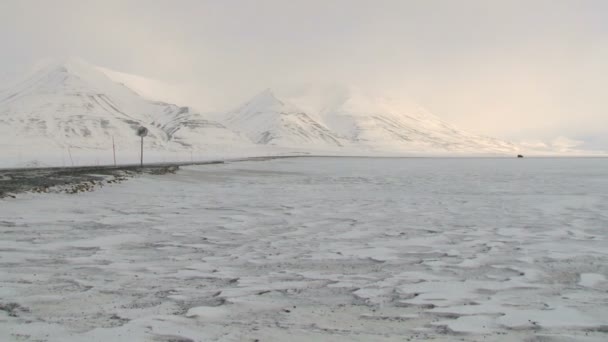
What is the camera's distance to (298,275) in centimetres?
796

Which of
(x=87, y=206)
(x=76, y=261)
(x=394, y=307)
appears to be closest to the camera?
(x=394, y=307)

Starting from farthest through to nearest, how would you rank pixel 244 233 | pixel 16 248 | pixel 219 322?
pixel 244 233, pixel 16 248, pixel 219 322

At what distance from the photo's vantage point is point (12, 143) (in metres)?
154

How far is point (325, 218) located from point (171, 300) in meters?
8.53

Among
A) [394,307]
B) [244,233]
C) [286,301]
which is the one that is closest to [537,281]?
[394,307]

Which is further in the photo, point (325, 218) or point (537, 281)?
point (325, 218)

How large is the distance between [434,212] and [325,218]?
12.0 feet

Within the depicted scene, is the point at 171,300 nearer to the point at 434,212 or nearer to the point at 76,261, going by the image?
the point at 76,261

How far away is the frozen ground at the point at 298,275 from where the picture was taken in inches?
220

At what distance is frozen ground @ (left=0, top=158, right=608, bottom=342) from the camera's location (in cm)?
559

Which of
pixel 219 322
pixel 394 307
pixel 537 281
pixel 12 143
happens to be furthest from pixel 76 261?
pixel 12 143

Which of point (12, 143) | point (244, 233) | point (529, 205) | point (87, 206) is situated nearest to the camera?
point (244, 233)

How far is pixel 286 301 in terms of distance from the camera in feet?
21.6

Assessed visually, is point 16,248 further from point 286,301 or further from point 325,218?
point 325,218
